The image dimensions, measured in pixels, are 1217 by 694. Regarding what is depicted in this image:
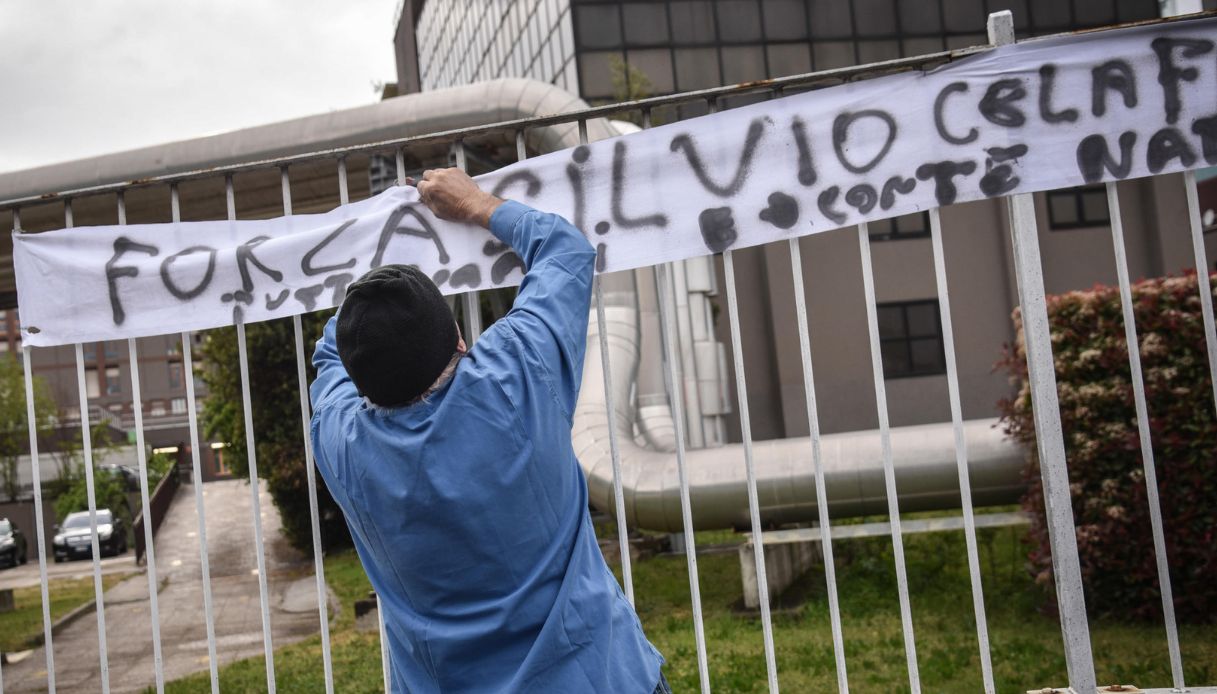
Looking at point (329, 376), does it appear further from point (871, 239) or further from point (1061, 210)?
point (1061, 210)

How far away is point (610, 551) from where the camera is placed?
10336mm

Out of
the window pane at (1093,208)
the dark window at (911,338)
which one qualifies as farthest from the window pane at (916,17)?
the dark window at (911,338)

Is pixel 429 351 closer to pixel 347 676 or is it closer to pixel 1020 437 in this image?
pixel 347 676

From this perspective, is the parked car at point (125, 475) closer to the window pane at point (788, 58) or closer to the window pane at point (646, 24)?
the window pane at point (646, 24)

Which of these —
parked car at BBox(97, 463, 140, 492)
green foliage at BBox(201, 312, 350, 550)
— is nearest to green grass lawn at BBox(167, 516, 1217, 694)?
green foliage at BBox(201, 312, 350, 550)

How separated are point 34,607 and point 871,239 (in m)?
16.5

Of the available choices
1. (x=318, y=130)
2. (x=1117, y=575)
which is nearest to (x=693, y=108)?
(x=318, y=130)

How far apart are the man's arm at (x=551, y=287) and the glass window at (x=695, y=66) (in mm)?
19597

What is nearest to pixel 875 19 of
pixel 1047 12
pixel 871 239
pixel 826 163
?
pixel 1047 12

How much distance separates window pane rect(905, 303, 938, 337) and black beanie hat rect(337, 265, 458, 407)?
2101cm

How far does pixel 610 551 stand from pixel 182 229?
7415 millimetres

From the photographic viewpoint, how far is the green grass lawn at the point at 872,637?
18.6 feet

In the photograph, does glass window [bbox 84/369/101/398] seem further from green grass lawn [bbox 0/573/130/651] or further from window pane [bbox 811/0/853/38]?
window pane [bbox 811/0/853/38]

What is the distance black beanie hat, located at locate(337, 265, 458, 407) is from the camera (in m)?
2.17
